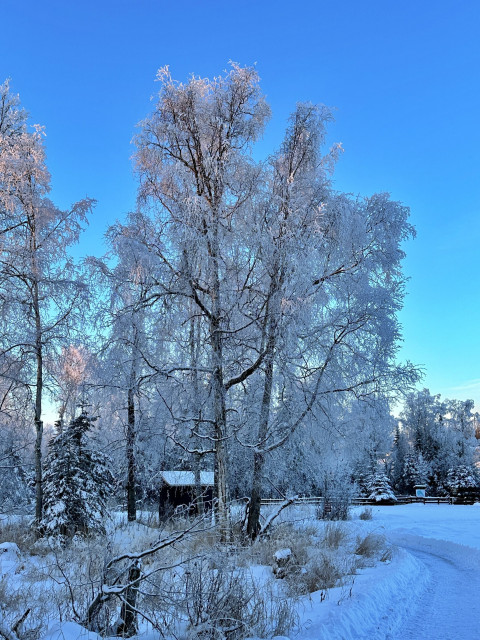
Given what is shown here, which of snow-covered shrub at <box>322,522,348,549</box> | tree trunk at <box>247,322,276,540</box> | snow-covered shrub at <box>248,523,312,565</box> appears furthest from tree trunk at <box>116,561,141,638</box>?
snow-covered shrub at <box>322,522,348,549</box>

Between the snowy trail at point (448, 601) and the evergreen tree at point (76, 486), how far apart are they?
8.31 meters

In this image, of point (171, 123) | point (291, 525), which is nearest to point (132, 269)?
point (171, 123)

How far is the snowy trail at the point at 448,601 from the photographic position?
16.6 feet

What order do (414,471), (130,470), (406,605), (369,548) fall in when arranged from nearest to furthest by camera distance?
(406,605) < (369,548) < (130,470) < (414,471)

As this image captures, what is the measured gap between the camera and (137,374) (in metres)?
9.91

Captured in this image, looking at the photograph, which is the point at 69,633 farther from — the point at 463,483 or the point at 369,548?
the point at 463,483

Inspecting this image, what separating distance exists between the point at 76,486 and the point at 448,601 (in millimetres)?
10131

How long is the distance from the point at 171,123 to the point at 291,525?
1045cm

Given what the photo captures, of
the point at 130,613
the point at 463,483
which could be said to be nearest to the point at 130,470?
the point at 130,613

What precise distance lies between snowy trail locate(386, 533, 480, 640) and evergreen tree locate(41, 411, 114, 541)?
831 centimetres

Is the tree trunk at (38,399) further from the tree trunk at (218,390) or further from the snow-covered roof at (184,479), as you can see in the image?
the snow-covered roof at (184,479)

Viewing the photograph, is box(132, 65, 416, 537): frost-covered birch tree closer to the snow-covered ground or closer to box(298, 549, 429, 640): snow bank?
box(298, 549, 429, 640): snow bank

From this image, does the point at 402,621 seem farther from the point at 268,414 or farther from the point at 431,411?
the point at 431,411

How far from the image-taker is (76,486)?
1301 cm
